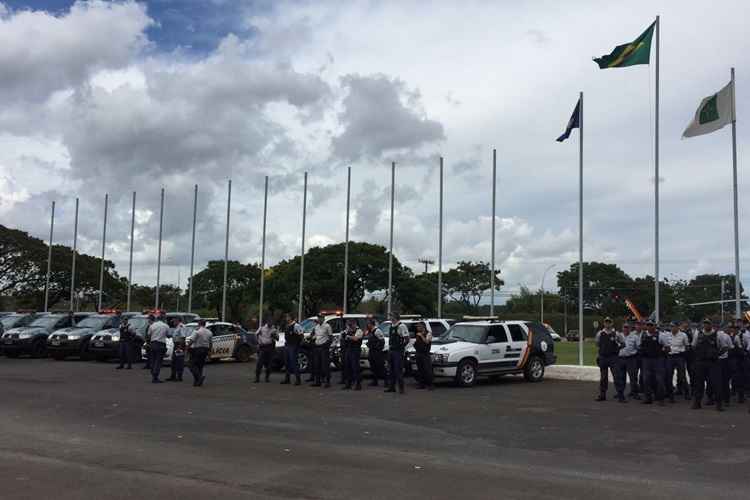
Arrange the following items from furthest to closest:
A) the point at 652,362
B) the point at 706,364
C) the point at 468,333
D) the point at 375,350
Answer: the point at 468,333
the point at 375,350
the point at 652,362
the point at 706,364

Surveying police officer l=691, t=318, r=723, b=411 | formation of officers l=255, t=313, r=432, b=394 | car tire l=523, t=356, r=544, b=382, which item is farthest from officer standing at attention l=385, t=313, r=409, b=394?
police officer l=691, t=318, r=723, b=411

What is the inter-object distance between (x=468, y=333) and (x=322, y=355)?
13.2 ft

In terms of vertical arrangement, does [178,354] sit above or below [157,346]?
below

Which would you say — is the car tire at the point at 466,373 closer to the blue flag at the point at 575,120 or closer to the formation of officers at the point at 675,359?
the formation of officers at the point at 675,359

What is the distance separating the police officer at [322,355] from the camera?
19.0 metres

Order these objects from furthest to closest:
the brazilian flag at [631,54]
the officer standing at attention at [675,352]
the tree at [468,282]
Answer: the tree at [468,282]
the brazilian flag at [631,54]
the officer standing at attention at [675,352]

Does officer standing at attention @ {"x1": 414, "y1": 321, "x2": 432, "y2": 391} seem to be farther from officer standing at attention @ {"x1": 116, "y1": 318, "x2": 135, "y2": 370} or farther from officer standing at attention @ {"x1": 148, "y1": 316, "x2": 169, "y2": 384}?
officer standing at attention @ {"x1": 116, "y1": 318, "x2": 135, "y2": 370}

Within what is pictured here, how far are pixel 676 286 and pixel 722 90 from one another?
8353 cm

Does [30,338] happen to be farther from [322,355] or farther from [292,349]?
[322,355]

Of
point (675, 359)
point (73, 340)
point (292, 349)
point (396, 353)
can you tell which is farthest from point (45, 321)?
point (675, 359)

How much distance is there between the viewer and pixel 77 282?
54.4m

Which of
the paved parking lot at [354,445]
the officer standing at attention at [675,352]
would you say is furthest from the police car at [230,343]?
the officer standing at attention at [675,352]

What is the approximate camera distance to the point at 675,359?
1647 centimetres

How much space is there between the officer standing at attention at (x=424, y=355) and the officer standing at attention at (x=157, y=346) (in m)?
6.58
